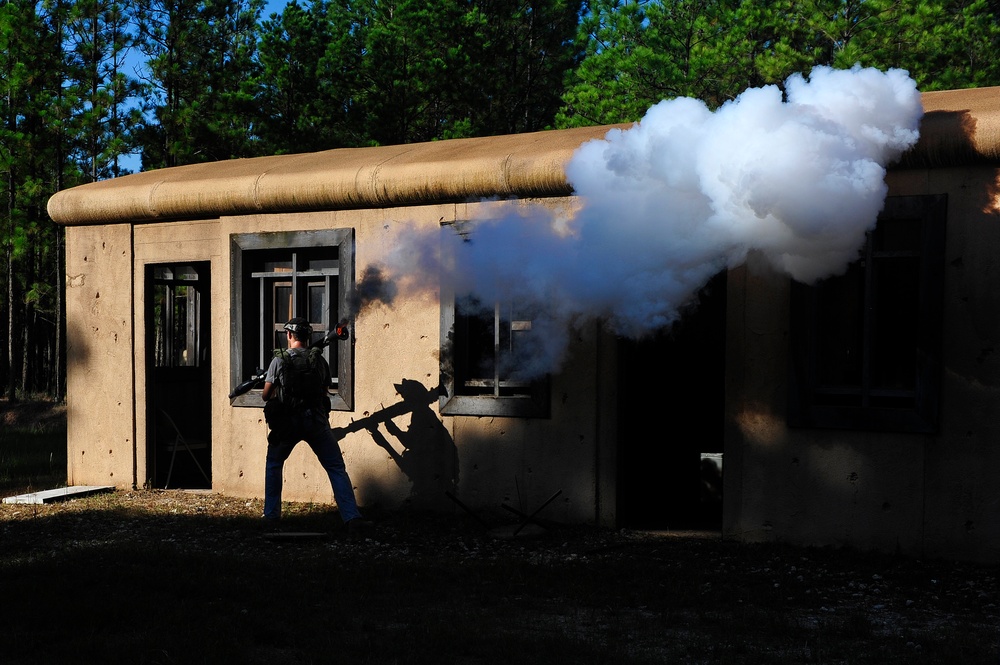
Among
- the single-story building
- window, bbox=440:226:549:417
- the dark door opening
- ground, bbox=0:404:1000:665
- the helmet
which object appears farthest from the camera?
the dark door opening

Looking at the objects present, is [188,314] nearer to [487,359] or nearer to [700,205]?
[487,359]

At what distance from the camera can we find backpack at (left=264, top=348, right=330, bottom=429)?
29.5ft

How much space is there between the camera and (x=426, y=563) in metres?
7.73

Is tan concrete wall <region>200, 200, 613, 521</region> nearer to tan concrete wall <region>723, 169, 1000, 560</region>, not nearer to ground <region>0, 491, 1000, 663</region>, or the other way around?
ground <region>0, 491, 1000, 663</region>

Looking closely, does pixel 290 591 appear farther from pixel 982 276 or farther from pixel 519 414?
pixel 982 276

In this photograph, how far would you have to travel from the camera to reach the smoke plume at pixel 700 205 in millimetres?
7164

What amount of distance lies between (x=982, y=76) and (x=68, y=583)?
62.6ft

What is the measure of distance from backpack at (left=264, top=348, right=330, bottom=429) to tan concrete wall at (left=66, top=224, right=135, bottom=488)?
310 centimetres

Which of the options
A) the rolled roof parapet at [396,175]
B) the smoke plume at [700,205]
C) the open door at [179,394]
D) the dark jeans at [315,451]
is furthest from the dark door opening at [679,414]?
the open door at [179,394]

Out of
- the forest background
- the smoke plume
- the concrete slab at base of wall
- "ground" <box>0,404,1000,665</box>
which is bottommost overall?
the concrete slab at base of wall

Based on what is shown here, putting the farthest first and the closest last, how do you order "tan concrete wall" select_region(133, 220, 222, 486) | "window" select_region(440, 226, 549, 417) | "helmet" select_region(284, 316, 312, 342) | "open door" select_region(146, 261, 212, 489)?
"open door" select_region(146, 261, 212, 489) < "tan concrete wall" select_region(133, 220, 222, 486) < "window" select_region(440, 226, 549, 417) < "helmet" select_region(284, 316, 312, 342)

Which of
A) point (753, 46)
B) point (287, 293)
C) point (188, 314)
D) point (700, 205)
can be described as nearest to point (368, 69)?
point (753, 46)

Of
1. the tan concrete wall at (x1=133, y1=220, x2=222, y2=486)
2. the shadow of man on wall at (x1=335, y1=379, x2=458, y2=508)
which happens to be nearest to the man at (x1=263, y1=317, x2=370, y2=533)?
the shadow of man on wall at (x1=335, y1=379, x2=458, y2=508)

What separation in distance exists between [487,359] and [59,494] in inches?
186
